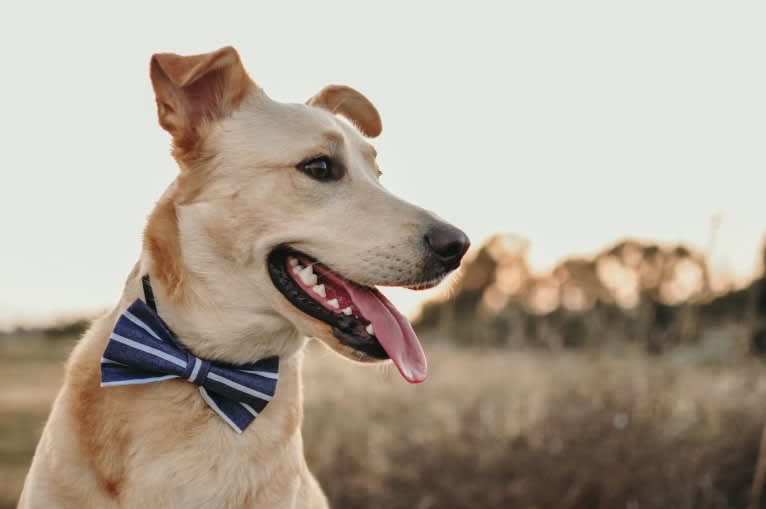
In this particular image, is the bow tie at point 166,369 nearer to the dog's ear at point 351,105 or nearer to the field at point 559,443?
the dog's ear at point 351,105

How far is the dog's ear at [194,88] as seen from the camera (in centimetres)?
321

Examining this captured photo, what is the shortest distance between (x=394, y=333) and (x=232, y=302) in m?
0.68

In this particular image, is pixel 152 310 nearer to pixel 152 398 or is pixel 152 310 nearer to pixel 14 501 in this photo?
pixel 152 398

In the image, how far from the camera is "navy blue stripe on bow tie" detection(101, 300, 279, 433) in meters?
3.03

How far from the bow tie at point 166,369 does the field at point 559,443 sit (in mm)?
3135

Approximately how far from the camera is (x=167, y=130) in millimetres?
3404

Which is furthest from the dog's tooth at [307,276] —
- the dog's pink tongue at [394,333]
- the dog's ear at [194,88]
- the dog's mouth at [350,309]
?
the dog's ear at [194,88]

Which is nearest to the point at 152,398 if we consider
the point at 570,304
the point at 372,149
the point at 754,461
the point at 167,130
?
the point at 167,130

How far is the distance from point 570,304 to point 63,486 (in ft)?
20.3

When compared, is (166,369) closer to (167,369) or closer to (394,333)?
(167,369)

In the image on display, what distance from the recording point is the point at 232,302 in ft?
10.8

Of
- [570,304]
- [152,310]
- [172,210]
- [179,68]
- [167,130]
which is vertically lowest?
[570,304]

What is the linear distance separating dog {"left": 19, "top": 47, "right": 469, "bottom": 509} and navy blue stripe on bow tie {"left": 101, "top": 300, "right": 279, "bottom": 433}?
1cm

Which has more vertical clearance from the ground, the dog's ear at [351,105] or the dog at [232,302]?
the dog's ear at [351,105]
